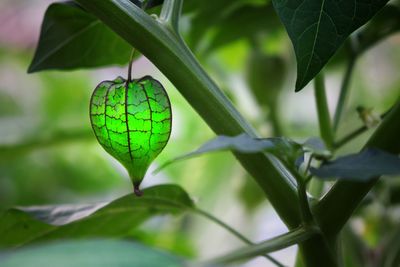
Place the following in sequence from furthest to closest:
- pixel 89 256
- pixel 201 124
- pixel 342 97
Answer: pixel 201 124 → pixel 342 97 → pixel 89 256

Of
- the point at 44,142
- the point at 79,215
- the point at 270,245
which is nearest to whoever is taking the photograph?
the point at 270,245

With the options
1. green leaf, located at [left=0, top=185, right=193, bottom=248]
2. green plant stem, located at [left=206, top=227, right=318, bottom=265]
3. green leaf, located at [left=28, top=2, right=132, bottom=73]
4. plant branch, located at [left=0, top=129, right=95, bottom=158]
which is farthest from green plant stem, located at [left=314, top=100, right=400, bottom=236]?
plant branch, located at [left=0, top=129, right=95, bottom=158]

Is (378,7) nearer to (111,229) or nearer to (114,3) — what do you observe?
(114,3)

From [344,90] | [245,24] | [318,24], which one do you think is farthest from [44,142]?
[318,24]

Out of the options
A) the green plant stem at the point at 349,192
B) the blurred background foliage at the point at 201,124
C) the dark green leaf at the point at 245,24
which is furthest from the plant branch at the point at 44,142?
the green plant stem at the point at 349,192

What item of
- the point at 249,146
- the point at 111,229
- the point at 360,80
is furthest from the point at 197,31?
the point at 360,80

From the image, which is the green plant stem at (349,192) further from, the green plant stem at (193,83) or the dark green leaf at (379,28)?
the dark green leaf at (379,28)

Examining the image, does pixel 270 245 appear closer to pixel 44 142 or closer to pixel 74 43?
pixel 74 43
